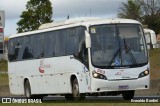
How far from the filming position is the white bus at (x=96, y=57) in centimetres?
2520

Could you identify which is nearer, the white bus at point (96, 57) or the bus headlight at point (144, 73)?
the white bus at point (96, 57)

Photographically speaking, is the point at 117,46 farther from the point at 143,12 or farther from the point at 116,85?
the point at 143,12

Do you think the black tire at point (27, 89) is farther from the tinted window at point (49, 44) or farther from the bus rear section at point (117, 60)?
the bus rear section at point (117, 60)

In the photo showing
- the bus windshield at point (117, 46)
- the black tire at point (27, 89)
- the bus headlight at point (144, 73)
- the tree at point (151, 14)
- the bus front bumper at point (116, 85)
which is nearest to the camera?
the bus front bumper at point (116, 85)

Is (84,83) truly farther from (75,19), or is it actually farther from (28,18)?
(28,18)

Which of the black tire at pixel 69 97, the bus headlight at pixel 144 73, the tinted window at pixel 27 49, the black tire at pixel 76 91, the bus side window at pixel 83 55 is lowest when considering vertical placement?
the black tire at pixel 69 97

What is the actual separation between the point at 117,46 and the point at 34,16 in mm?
71952

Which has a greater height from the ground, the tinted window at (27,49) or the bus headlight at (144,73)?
the tinted window at (27,49)

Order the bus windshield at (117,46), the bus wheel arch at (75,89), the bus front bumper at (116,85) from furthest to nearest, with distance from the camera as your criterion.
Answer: the bus wheel arch at (75,89) → the bus windshield at (117,46) → the bus front bumper at (116,85)

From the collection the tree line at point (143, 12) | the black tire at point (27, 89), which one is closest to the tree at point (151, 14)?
the tree line at point (143, 12)

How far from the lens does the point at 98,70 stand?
25.2 metres

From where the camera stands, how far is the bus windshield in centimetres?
2536

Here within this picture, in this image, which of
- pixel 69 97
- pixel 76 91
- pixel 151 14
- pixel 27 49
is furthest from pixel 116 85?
pixel 151 14

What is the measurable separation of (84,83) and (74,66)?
1297 millimetres
